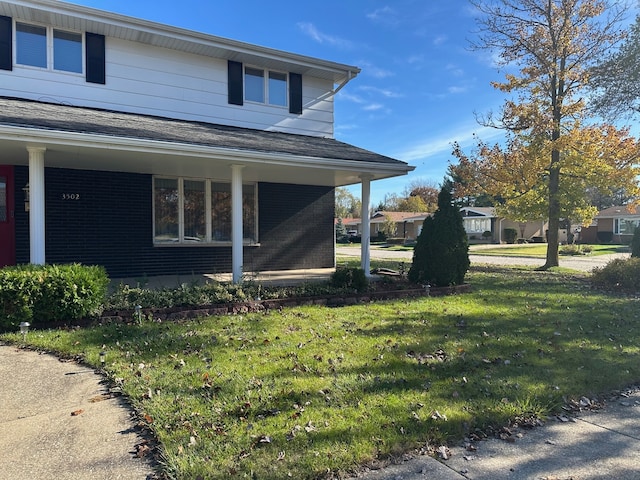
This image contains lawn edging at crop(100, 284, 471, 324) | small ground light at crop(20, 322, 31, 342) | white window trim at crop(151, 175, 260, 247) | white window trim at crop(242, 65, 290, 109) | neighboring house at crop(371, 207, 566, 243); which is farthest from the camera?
neighboring house at crop(371, 207, 566, 243)

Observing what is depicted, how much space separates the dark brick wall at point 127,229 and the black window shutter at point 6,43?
2191 mm

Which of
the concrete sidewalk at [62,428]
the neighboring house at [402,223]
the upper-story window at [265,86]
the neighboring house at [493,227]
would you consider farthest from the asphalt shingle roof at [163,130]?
the neighboring house at [402,223]

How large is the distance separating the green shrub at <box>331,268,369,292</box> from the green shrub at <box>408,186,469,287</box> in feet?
5.42

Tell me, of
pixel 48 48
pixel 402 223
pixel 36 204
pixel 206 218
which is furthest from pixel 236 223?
pixel 402 223


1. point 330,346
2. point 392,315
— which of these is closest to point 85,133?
point 330,346

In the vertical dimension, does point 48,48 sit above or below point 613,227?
above

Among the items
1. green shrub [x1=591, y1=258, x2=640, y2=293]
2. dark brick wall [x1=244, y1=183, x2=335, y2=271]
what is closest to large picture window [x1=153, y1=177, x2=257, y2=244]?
dark brick wall [x1=244, y1=183, x2=335, y2=271]

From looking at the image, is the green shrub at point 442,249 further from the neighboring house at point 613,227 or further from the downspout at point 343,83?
the neighboring house at point 613,227

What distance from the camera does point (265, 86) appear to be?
12.0 m

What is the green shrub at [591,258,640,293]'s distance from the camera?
10.5 m

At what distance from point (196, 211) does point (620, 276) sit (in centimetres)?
1090

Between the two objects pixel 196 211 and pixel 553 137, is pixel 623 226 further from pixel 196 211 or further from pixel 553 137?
pixel 196 211

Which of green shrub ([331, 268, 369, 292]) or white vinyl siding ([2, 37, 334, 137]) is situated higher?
white vinyl siding ([2, 37, 334, 137])

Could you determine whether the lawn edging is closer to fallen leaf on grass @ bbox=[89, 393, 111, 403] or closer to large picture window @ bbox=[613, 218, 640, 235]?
fallen leaf on grass @ bbox=[89, 393, 111, 403]
